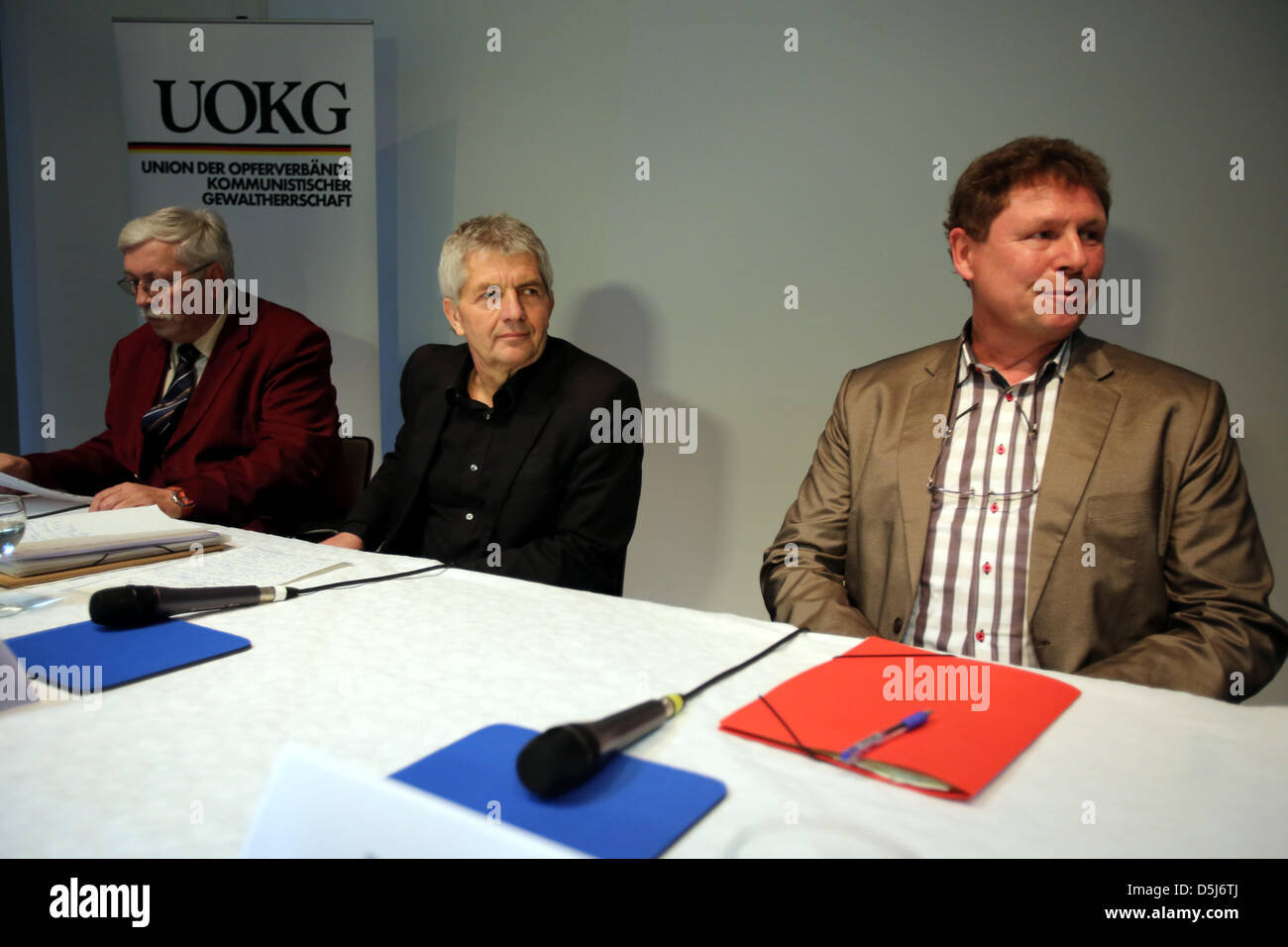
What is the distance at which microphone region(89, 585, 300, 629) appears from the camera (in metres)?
1.14

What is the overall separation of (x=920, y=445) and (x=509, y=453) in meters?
0.97

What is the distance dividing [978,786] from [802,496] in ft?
3.85

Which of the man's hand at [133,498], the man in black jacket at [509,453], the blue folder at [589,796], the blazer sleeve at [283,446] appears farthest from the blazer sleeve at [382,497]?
the blue folder at [589,796]

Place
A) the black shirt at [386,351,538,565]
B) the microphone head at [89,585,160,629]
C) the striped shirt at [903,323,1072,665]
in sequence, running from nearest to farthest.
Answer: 1. the microphone head at [89,585,160,629]
2. the striped shirt at [903,323,1072,665]
3. the black shirt at [386,351,538,565]

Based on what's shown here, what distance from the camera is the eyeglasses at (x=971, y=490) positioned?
1.65m

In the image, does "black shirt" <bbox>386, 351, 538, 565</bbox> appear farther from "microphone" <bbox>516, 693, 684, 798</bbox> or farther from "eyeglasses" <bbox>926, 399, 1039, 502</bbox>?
"microphone" <bbox>516, 693, 684, 798</bbox>

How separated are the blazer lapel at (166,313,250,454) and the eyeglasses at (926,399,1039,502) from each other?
207cm

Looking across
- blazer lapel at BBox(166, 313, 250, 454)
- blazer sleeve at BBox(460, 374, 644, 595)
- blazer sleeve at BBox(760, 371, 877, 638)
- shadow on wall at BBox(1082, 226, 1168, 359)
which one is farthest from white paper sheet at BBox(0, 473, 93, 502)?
shadow on wall at BBox(1082, 226, 1168, 359)

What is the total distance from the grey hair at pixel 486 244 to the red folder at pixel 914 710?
57.0 inches

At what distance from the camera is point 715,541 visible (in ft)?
10.4

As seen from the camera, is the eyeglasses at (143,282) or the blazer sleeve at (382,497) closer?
the blazer sleeve at (382,497)

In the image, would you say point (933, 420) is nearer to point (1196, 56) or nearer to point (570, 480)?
point (570, 480)

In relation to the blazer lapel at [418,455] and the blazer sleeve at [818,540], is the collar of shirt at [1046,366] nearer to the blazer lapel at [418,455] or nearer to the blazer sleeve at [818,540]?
the blazer sleeve at [818,540]
